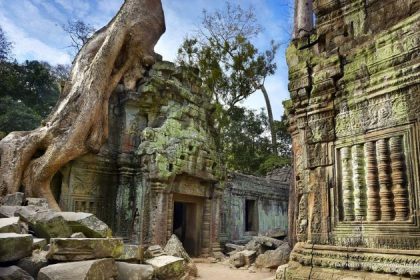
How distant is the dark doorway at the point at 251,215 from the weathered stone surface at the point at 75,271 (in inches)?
523

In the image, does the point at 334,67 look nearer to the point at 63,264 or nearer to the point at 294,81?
the point at 294,81

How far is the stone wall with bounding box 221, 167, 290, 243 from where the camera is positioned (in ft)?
49.5

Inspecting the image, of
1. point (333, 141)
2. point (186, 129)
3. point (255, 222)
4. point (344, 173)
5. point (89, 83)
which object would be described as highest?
point (89, 83)

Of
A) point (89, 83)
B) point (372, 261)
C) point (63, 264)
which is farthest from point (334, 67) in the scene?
point (89, 83)

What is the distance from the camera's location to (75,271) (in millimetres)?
3701

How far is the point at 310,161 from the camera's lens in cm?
391

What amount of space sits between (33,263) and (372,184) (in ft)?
12.4

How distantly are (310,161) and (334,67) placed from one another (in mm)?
1054

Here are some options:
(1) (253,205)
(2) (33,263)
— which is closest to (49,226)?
(2) (33,263)

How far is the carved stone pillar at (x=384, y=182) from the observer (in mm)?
3174

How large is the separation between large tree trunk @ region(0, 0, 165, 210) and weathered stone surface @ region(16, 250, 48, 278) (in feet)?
15.6

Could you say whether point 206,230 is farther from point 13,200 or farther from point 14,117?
point 14,117

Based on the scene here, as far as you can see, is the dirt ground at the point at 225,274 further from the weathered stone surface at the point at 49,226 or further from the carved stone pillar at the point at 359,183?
the carved stone pillar at the point at 359,183

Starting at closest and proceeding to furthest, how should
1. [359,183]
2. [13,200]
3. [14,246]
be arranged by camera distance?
[359,183] < [14,246] < [13,200]
